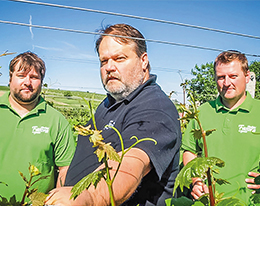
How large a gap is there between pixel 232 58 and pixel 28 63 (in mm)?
1121

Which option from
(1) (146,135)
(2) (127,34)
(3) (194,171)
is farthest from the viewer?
(2) (127,34)

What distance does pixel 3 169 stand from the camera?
1567mm

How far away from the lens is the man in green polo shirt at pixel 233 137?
5.59 ft

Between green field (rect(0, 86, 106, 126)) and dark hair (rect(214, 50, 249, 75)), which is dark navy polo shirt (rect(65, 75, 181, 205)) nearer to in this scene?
green field (rect(0, 86, 106, 126))

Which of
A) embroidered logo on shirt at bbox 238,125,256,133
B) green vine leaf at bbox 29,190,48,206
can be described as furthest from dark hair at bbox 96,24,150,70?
green vine leaf at bbox 29,190,48,206

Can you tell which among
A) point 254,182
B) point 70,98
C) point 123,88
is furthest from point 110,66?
point 254,182

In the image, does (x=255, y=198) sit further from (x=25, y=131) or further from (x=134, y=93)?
(x=25, y=131)

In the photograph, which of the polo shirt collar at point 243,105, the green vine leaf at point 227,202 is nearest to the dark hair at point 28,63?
the polo shirt collar at point 243,105

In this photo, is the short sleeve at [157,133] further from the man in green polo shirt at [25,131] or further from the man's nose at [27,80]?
the man's nose at [27,80]

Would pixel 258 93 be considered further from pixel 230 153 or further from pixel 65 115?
pixel 65 115

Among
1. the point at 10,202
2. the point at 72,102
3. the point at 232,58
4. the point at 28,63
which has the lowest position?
the point at 10,202

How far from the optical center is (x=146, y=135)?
55.4 inches

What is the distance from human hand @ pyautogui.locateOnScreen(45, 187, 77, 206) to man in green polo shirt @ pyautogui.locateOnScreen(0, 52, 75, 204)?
81 mm
